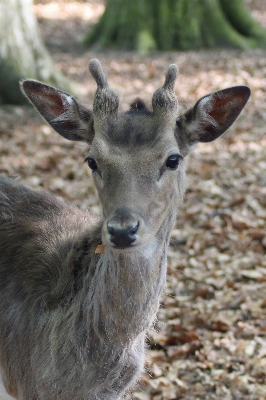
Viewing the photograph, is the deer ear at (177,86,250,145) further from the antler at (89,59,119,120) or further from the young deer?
the antler at (89,59,119,120)

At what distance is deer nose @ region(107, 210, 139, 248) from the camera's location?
276 cm

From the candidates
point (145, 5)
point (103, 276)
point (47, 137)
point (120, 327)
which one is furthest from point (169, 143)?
point (145, 5)

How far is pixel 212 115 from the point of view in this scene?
11.5 ft

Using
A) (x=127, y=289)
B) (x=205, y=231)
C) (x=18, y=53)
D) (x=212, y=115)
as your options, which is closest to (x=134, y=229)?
(x=127, y=289)

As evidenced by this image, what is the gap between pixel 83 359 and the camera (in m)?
3.21

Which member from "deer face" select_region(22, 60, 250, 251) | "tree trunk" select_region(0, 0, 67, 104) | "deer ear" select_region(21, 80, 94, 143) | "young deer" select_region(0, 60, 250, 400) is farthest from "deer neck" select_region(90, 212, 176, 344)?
"tree trunk" select_region(0, 0, 67, 104)

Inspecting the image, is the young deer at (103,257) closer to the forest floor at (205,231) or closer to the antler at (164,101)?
the antler at (164,101)

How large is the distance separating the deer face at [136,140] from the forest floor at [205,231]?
50 cm

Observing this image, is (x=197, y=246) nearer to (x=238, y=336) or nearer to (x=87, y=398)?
(x=238, y=336)

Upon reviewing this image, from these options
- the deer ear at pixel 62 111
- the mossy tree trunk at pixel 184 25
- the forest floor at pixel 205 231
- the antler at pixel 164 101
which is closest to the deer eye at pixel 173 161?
the antler at pixel 164 101

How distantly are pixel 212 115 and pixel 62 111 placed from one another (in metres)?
0.91

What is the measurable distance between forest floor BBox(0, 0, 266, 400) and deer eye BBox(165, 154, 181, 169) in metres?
0.91

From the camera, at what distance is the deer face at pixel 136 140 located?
2902 mm

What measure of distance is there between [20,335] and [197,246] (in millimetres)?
2906
